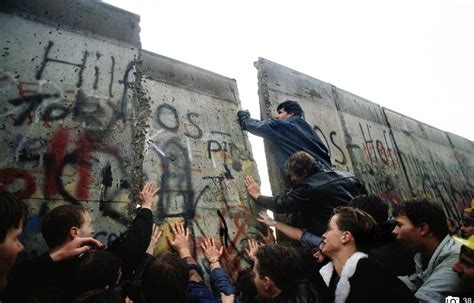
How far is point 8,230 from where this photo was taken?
169 cm

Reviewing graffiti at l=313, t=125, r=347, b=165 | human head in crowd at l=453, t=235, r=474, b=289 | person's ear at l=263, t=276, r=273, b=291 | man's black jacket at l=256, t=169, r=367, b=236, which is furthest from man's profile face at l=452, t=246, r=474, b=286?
graffiti at l=313, t=125, r=347, b=165

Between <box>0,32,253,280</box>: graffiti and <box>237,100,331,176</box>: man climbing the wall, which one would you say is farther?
<box>237,100,331,176</box>: man climbing the wall

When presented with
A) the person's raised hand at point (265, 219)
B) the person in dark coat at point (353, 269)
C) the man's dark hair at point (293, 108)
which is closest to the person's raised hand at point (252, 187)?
the person's raised hand at point (265, 219)

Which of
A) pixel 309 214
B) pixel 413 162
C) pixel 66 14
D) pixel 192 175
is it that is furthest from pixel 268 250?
pixel 413 162

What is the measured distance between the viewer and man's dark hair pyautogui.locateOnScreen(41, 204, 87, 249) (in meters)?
2.22

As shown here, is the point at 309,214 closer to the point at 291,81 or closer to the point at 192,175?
the point at 192,175

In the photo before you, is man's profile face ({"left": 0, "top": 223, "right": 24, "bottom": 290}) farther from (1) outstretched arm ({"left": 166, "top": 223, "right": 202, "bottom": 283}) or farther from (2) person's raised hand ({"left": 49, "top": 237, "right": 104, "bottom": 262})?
(1) outstretched arm ({"left": 166, "top": 223, "right": 202, "bottom": 283})

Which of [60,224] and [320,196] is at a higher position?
[320,196]

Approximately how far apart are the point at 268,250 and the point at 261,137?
80.9 inches

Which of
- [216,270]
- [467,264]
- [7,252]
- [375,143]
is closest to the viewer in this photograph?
[7,252]

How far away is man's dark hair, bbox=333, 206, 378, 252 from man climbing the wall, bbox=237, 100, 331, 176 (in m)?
1.47

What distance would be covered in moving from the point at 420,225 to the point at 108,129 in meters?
3.13

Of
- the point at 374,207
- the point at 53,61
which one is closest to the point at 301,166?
the point at 374,207

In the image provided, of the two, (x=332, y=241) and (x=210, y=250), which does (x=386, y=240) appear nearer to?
(x=332, y=241)
